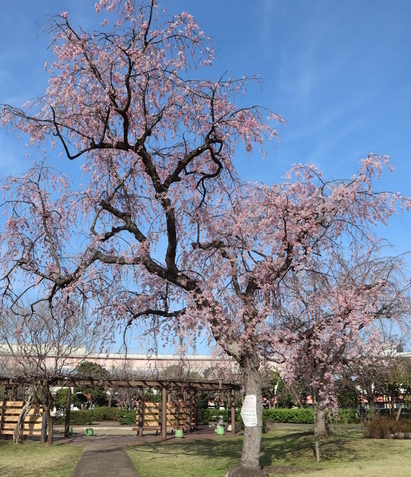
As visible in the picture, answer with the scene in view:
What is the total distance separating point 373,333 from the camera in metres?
11.1

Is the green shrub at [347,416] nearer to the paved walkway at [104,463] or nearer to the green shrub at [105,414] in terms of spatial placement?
the paved walkway at [104,463]

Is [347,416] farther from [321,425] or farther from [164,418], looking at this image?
[321,425]

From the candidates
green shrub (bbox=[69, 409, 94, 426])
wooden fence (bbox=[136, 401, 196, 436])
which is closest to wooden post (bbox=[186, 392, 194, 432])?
wooden fence (bbox=[136, 401, 196, 436])

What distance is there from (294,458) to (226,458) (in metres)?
2.05

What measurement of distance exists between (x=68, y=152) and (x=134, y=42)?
2364 mm

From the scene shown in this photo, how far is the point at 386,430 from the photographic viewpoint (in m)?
18.4

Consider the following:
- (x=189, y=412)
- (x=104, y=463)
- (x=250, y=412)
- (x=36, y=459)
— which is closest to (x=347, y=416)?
(x=189, y=412)

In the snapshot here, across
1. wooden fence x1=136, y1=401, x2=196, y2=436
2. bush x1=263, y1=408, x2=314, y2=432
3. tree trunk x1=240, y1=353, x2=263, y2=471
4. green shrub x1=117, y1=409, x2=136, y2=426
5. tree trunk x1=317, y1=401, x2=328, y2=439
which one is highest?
tree trunk x1=240, y1=353, x2=263, y2=471

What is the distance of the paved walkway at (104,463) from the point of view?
11.8m

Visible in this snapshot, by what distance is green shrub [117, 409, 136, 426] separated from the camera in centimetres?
3475

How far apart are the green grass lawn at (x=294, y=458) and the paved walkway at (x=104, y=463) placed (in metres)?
0.30

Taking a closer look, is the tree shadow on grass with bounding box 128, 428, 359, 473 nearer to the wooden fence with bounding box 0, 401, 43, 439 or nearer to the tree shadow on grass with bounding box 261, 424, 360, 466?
the tree shadow on grass with bounding box 261, 424, 360, 466

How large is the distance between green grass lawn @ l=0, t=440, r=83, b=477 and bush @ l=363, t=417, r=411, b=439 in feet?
35.8

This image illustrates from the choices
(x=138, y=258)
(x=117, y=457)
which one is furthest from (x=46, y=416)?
(x=138, y=258)
